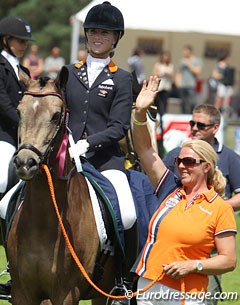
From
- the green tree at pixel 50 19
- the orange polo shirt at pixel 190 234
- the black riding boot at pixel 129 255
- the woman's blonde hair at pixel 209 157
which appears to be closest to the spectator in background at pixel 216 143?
the black riding boot at pixel 129 255

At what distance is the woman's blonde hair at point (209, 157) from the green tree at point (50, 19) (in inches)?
1244

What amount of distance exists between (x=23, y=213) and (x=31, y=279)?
48 cm

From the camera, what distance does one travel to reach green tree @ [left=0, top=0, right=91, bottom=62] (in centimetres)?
3762

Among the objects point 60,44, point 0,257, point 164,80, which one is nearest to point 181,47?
point 164,80

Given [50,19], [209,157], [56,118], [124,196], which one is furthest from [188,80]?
[209,157]

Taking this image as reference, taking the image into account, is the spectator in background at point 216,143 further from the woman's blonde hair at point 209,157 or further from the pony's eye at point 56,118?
the pony's eye at point 56,118

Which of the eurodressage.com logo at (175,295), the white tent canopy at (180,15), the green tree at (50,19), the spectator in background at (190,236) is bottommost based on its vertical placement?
the green tree at (50,19)

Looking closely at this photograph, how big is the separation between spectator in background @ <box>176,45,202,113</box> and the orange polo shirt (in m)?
21.1

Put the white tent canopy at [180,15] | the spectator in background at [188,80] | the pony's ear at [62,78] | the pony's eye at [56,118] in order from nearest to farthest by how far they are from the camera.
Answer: the pony's eye at [56,118], the pony's ear at [62,78], the white tent canopy at [180,15], the spectator in background at [188,80]

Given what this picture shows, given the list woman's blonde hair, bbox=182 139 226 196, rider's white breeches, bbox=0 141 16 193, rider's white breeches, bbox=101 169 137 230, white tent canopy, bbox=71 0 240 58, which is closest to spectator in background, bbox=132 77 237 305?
woman's blonde hair, bbox=182 139 226 196

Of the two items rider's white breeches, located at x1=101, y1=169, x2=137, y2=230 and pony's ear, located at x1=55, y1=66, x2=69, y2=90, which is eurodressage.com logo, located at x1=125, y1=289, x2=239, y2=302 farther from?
pony's ear, located at x1=55, y1=66, x2=69, y2=90

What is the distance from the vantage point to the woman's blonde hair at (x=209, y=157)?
17.8 ft

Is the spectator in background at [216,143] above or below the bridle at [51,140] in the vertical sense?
below

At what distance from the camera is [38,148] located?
5598 millimetres
